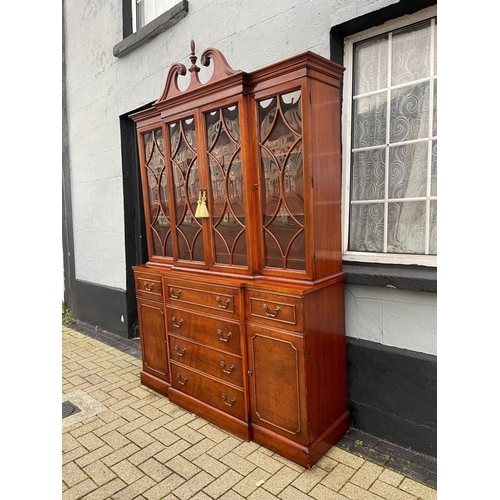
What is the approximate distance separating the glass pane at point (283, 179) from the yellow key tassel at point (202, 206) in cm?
50

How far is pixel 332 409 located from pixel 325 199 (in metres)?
1.42

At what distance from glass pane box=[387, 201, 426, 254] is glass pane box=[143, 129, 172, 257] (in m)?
1.82

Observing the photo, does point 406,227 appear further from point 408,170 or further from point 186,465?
point 186,465

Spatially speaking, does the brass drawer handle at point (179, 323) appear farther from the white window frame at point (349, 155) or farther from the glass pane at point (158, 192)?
the white window frame at point (349, 155)

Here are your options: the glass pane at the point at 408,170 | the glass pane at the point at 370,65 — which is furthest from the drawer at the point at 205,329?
the glass pane at the point at 370,65

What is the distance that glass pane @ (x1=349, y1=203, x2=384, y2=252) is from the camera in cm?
265

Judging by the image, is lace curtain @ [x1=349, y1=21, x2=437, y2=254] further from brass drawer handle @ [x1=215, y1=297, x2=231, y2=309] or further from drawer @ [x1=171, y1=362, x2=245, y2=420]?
drawer @ [x1=171, y1=362, x2=245, y2=420]

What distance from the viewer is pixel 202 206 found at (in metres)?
2.79

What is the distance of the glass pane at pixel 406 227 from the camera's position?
2.47 meters

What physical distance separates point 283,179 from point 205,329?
1256mm

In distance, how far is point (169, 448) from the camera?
260cm

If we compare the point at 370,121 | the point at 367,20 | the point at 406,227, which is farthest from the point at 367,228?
the point at 367,20
